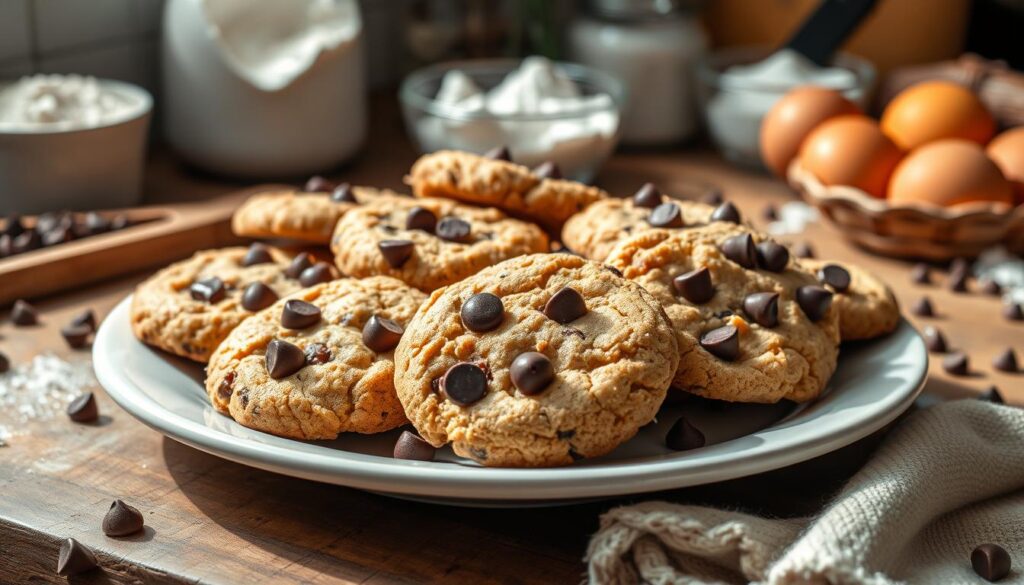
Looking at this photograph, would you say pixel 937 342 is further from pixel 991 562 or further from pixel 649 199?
pixel 991 562

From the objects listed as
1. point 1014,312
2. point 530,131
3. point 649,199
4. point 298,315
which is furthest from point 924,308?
point 298,315

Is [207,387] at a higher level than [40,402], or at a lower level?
higher

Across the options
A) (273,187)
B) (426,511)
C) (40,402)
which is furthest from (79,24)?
(426,511)

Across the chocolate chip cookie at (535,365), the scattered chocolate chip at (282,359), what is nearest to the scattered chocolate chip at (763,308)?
the chocolate chip cookie at (535,365)

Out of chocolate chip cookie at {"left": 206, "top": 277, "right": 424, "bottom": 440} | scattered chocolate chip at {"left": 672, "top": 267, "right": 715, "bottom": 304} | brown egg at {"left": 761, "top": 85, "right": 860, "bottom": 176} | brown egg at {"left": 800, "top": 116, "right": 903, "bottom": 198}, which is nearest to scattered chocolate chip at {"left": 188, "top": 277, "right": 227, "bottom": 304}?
chocolate chip cookie at {"left": 206, "top": 277, "right": 424, "bottom": 440}

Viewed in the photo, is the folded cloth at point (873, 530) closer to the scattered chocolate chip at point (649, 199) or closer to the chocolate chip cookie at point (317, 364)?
the chocolate chip cookie at point (317, 364)

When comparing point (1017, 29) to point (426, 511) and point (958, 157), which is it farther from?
point (426, 511)

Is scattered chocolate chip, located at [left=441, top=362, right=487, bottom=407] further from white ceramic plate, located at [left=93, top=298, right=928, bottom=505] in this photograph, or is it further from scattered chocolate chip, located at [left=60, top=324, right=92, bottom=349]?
scattered chocolate chip, located at [left=60, top=324, right=92, bottom=349]
